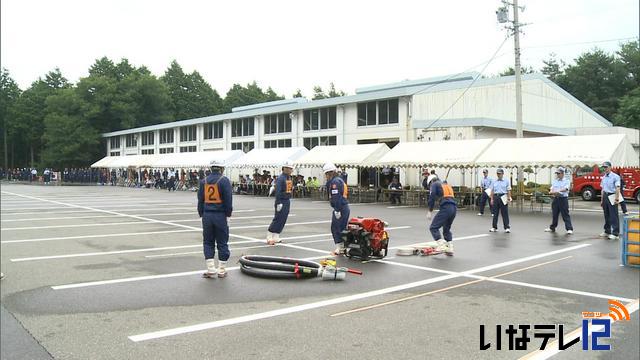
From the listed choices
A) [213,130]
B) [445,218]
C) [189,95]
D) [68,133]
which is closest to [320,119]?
[213,130]

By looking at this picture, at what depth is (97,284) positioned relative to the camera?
304 inches

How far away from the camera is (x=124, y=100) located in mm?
76188

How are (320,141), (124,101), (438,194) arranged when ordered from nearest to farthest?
(438,194), (320,141), (124,101)

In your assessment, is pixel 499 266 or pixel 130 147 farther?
pixel 130 147

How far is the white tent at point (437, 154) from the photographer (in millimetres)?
23422

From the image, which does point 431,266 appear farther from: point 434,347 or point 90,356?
point 90,356

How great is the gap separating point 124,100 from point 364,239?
7405cm

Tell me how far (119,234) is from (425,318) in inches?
400

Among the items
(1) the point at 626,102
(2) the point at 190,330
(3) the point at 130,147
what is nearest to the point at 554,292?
(2) the point at 190,330

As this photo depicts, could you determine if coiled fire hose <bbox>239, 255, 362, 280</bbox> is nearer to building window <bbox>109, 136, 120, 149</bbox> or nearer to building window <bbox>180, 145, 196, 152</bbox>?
building window <bbox>180, 145, 196, 152</bbox>

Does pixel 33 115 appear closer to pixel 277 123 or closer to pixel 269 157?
pixel 277 123

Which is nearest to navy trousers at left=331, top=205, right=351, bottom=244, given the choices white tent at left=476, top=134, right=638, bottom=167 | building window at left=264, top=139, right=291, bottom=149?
white tent at left=476, top=134, right=638, bottom=167

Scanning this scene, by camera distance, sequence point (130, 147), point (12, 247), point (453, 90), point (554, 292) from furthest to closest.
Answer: point (130, 147), point (453, 90), point (12, 247), point (554, 292)

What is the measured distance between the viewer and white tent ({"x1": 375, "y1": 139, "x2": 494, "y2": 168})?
2342 centimetres
